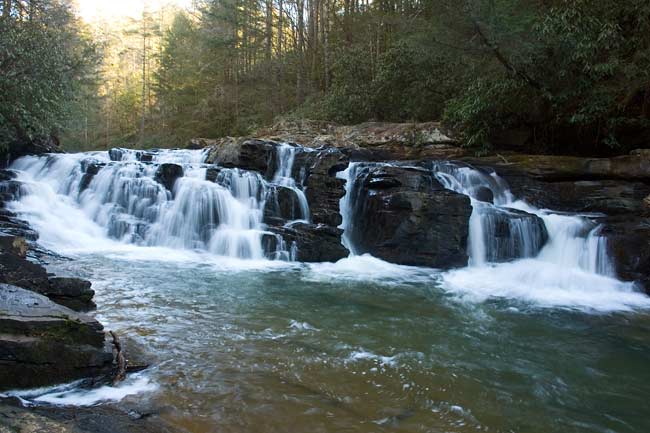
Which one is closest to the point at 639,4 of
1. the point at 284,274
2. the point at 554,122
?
the point at 554,122

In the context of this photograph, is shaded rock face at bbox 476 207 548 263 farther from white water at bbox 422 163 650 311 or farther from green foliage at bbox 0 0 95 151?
green foliage at bbox 0 0 95 151

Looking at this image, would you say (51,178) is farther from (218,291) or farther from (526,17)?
(526,17)

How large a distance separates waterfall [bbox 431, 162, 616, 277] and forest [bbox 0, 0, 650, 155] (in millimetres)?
3366

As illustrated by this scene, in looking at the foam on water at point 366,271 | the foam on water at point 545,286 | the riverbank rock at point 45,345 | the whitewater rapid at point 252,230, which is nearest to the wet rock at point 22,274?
the riverbank rock at point 45,345

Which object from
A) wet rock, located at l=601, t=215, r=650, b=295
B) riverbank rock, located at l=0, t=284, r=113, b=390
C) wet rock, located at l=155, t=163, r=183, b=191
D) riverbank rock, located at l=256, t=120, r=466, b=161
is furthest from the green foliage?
wet rock, located at l=601, t=215, r=650, b=295

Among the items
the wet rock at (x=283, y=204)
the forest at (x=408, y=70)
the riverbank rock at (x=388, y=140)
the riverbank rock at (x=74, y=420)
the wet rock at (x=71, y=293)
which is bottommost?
the riverbank rock at (x=74, y=420)

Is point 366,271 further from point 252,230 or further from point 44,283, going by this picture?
point 44,283

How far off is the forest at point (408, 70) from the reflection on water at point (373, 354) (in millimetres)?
6298

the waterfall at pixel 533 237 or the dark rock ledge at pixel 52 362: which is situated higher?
the waterfall at pixel 533 237

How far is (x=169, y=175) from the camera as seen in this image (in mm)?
12727

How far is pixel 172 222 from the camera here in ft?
38.4

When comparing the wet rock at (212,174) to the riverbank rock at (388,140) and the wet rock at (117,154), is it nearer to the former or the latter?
the riverbank rock at (388,140)

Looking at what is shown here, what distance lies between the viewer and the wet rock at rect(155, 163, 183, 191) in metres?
12.7

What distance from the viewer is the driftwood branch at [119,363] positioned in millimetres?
4000
